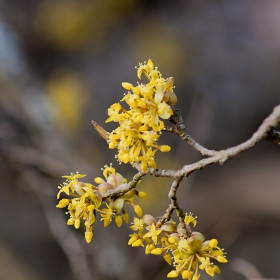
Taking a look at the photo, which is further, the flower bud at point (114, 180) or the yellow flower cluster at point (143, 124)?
the flower bud at point (114, 180)

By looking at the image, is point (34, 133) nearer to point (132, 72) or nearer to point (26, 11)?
point (132, 72)

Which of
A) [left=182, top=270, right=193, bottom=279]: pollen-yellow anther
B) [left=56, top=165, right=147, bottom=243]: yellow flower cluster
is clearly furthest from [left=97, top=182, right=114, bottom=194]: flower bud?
[left=182, top=270, right=193, bottom=279]: pollen-yellow anther

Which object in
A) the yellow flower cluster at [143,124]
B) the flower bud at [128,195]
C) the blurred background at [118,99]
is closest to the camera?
the yellow flower cluster at [143,124]

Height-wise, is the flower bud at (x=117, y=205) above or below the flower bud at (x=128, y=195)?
below

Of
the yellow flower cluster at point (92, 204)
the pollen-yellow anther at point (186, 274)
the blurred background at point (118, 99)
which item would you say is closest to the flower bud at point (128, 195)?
the yellow flower cluster at point (92, 204)

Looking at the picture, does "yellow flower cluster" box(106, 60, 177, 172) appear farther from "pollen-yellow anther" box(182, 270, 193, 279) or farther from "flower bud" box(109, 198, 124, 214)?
"pollen-yellow anther" box(182, 270, 193, 279)

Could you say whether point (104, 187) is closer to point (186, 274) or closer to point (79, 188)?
point (79, 188)

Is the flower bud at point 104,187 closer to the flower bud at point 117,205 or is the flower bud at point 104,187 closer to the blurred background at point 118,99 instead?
the flower bud at point 117,205
